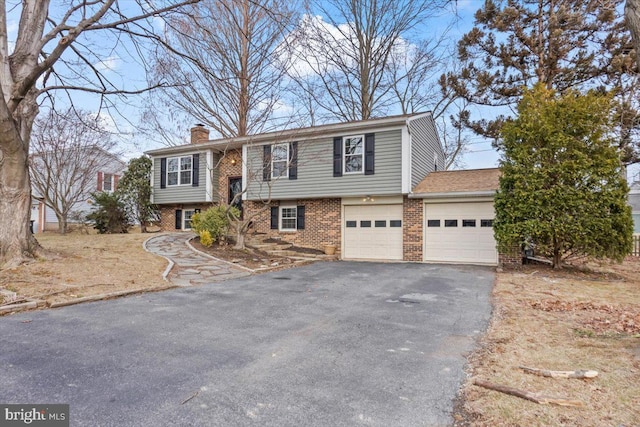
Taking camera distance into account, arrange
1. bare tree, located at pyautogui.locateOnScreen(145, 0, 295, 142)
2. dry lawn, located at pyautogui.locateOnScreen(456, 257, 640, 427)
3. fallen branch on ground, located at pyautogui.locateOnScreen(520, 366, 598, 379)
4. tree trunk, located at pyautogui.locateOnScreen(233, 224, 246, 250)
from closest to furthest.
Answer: dry lawn, located at pyautogui.locateOnScreen(456, 257, 640, 427) → fallen branch on ground, located at pyautogui.locateOnScreen(520, 366, 598, 379) → tree trunk, located at pyautogui.locateOnScreen(233, 224, 246, 250) → bare tree, located at pyautogui.locateOnScreen(145, 0, 295, 142)

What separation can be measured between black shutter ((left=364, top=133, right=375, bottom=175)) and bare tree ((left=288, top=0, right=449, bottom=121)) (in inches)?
265

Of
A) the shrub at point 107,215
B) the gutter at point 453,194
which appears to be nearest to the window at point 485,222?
the gutter at point 453,194

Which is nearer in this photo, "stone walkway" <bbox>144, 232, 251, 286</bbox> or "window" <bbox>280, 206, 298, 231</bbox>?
"stone walkway" <bbox>144, 232, 251, 286</bbox>

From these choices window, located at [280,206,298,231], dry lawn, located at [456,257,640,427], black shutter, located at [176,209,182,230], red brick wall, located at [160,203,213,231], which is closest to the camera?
dry lawn, located at [456,257,640,427]

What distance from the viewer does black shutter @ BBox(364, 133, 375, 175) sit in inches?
497

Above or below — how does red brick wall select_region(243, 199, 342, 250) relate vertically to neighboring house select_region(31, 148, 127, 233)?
below

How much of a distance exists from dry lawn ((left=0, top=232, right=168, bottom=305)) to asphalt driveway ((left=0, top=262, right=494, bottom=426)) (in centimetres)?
80

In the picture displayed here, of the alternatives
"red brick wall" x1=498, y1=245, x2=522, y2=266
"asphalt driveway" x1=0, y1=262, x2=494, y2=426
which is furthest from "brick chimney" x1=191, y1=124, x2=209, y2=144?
"red brick wall" x1=498, y1=245, x2=522, y2=266

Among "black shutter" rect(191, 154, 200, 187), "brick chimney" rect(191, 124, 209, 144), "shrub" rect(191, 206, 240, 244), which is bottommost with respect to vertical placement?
"shrub" rect(191, 206, 240, 244)

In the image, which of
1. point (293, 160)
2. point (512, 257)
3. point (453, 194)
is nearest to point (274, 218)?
point (293, 160)

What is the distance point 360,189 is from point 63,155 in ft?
44.8

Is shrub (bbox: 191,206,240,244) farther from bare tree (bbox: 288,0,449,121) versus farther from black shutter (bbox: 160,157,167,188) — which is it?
bare tree (bbox: 288,0,449,121)

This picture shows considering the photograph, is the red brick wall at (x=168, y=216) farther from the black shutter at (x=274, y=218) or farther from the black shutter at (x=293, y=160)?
the black shutter at (x=293, y=160)

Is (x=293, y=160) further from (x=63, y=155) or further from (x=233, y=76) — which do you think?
(x=63, y=155)
